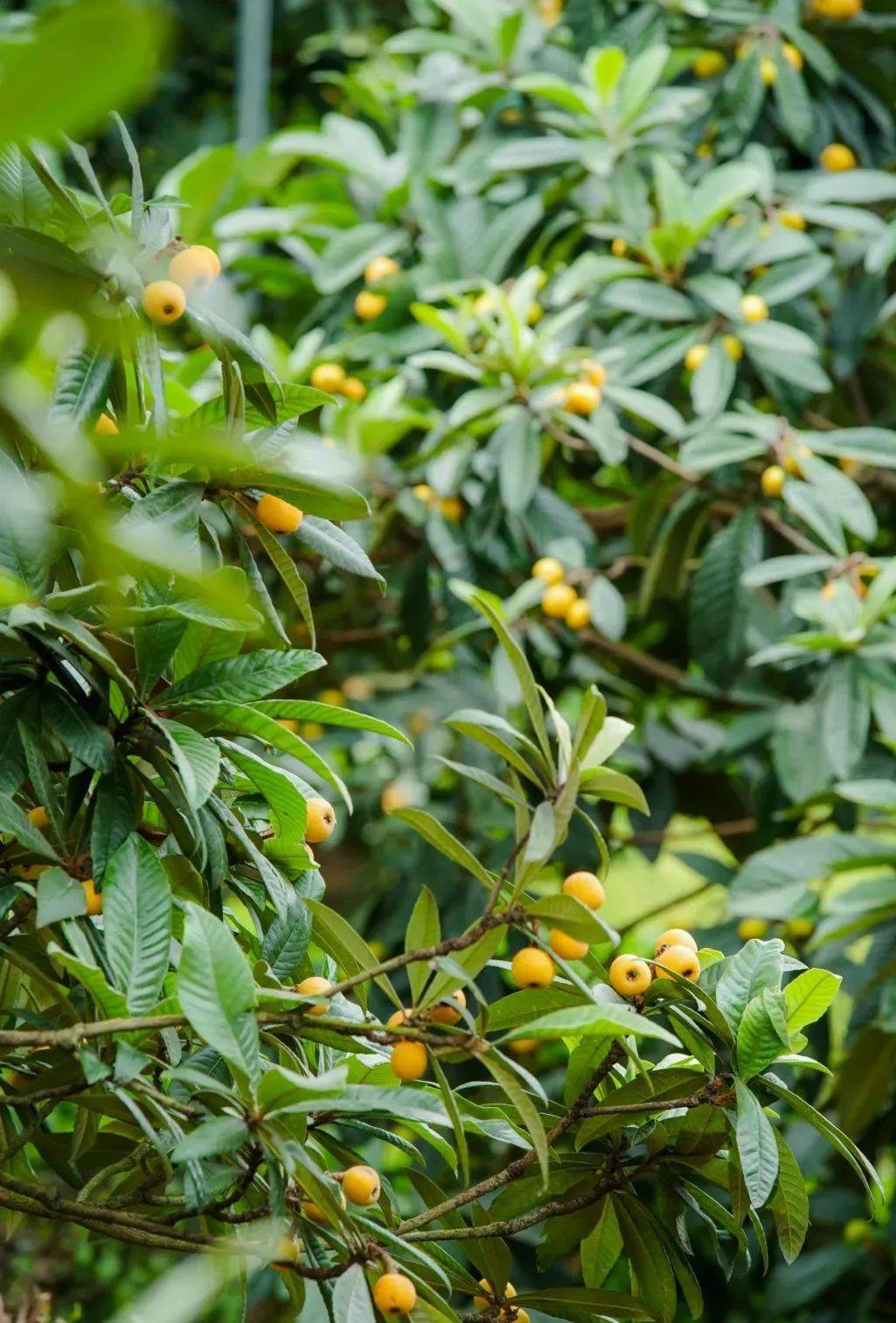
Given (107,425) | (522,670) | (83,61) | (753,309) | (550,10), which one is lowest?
(753,309)

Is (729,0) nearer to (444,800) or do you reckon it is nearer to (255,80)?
(255,80)

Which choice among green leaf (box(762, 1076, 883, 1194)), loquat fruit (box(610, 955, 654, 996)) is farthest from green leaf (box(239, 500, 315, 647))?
green leaf (box(762, 1076, 883, 1194))

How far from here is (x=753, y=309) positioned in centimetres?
177

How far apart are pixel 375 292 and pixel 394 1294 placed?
1.55m

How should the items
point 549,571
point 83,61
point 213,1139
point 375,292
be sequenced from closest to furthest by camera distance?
point 83,61, point 213,1139, point 549,571, point 375,292

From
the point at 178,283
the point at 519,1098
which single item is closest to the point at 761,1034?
the point at 519,1098

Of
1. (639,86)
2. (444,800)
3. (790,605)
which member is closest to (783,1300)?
(444,800)

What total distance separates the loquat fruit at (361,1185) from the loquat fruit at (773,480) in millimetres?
1202

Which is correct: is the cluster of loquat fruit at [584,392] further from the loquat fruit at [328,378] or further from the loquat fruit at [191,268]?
the loquat fruit at [191,268]

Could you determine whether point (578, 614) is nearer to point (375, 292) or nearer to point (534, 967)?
point (375, 292)

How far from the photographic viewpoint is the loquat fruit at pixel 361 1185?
68cm

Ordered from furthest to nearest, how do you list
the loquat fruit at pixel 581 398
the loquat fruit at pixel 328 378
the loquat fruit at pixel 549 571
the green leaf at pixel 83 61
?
the loquat fruit at pixel 328 378, the loquat fruit at pixel 549 571, the loquat fruit at pixel 581 398, the green leaf at pixel 83 61

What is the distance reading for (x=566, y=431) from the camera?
1.91 m

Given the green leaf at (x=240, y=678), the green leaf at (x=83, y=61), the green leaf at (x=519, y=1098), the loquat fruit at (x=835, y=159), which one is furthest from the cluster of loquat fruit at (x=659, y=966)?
the loquat fruit at (x=835, y=159)
